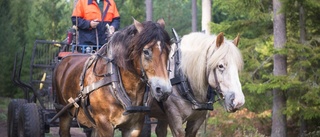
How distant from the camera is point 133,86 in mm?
6266

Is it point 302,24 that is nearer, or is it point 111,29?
point 111,29

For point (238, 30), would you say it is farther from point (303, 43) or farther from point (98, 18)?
point (98, 18)

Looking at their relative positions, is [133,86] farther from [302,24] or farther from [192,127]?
[302,24]

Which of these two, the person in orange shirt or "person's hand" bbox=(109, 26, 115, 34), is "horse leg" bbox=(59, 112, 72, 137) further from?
"person's hand" bbox=(109, 26, 115, 34)

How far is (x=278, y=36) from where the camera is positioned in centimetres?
1284

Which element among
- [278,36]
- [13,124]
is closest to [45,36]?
[278,36]

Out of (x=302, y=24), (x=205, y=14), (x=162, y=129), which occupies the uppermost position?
(x=205, y=14)

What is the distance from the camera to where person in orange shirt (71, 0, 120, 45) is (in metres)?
8.06

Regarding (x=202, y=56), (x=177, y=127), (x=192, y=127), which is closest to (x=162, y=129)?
(x=192, y=127)

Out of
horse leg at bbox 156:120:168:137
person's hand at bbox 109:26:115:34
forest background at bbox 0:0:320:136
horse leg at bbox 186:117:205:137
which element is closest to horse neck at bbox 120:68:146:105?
person's hand at bbox 109:26:115:34

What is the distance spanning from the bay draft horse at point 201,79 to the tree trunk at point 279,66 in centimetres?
508

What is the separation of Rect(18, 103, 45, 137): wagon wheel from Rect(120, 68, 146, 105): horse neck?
7.84ft

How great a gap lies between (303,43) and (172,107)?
20.8 feet

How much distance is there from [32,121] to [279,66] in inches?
260
